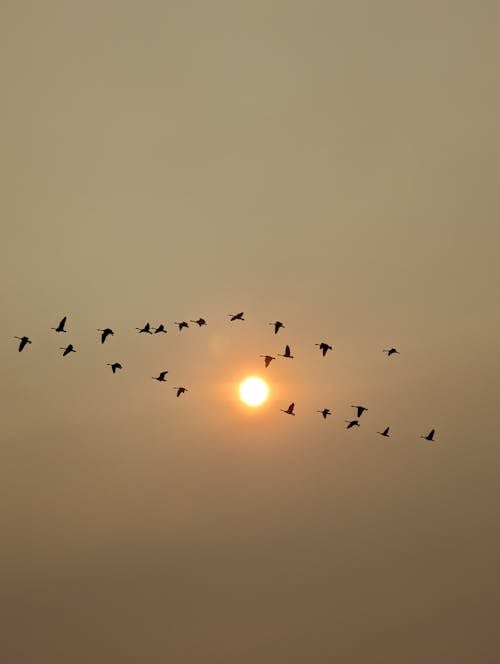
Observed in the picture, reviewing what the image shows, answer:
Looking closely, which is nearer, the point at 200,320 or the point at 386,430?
the point at 200,320

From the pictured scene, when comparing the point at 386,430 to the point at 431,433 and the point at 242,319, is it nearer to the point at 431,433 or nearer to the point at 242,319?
the point at 431,433

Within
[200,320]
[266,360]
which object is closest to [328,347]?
[266,360]

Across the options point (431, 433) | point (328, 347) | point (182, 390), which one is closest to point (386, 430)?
point (431, 433)

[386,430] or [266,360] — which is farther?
[386,430]

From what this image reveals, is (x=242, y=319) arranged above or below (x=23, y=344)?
above

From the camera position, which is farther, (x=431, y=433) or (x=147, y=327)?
(x=431, y=433)

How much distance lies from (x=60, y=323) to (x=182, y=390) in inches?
794

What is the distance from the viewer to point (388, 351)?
13488cm

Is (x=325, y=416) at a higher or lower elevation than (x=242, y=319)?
lower

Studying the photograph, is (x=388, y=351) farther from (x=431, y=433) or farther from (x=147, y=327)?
(x=147, y=327)

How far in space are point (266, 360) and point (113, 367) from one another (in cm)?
1932

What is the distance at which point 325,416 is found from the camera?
134 m

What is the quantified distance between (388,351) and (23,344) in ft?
147

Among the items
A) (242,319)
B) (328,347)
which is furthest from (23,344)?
(328,347)
